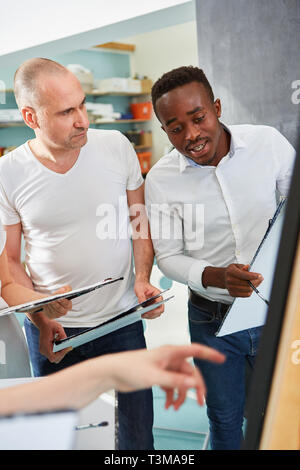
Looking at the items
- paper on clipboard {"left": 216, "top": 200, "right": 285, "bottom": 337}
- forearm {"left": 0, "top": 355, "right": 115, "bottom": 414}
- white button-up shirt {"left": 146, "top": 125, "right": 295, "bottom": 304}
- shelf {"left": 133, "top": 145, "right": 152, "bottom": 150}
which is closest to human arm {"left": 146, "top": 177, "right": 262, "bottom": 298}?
white button-up shirt {"left": 146, "top": 125, "right": 295, "bottom": 304}

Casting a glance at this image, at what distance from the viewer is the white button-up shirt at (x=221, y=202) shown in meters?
1.34

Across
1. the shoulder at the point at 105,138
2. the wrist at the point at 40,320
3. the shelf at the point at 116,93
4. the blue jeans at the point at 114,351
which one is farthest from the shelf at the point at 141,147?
the wrist at the point at 40,320

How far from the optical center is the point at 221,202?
1.36 meters

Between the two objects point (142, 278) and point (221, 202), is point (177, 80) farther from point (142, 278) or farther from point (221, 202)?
point (142, 278)

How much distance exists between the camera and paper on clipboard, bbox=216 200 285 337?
37.0 inches

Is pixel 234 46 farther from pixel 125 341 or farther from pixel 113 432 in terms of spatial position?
pixel 113 432

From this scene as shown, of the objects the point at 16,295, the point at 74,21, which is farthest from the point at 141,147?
the point at 16,295

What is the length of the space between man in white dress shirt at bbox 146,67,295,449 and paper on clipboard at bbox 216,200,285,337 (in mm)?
177

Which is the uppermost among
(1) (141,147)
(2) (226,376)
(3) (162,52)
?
(3) (162,52)

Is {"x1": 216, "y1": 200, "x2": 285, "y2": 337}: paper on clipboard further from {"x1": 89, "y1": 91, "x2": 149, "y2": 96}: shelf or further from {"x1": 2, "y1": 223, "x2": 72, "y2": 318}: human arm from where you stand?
{"x1": 89, "y1": 91, "x2": 149, "y2": 96}: shelf

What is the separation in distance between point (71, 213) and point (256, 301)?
2.35ft

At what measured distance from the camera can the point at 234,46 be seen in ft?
6.17

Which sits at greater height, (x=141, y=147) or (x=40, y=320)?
(x=141, y=147)

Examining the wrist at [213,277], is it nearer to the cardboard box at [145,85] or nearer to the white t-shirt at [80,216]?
the white t-shirt at [80,216]
